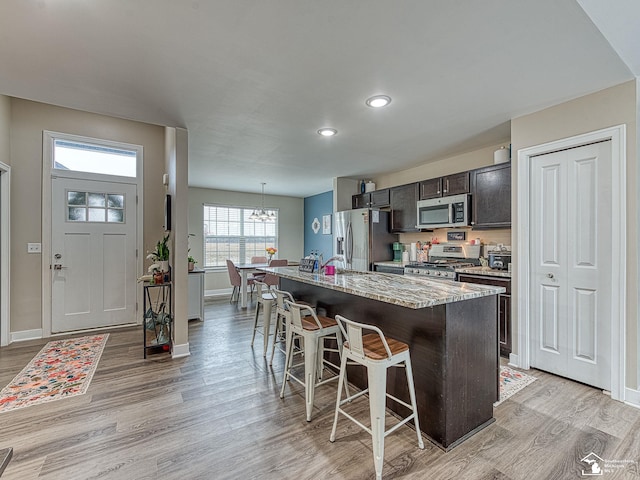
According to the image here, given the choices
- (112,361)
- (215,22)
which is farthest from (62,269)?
(215,22)

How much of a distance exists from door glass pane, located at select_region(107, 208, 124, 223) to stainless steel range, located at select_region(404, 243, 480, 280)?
13.5 ft

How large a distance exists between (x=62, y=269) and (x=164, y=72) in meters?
3.32

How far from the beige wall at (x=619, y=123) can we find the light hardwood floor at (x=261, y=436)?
64 centimetres

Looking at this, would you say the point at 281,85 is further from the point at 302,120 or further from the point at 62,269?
the point at 62,269

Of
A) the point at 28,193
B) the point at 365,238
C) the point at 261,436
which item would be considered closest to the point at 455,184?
the point at 365,238

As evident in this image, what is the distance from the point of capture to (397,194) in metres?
4.89

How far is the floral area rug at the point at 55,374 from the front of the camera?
2.40m

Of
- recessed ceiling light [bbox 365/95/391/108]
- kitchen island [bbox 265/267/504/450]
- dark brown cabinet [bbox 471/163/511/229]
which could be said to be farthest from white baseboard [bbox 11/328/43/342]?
dark brown cabinet [bbox 471/163/511/229]

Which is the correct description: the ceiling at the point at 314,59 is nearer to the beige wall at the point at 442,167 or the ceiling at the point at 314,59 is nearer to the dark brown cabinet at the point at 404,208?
the beige wall at the point at 442,167

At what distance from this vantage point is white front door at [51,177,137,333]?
3.97 m

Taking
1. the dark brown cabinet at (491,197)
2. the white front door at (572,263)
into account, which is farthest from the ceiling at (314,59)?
the white front door at (572,263)

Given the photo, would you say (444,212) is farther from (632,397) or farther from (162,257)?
(162,257)

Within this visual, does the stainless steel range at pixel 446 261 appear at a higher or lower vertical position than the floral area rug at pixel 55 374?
higher

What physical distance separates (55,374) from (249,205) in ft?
17.0
